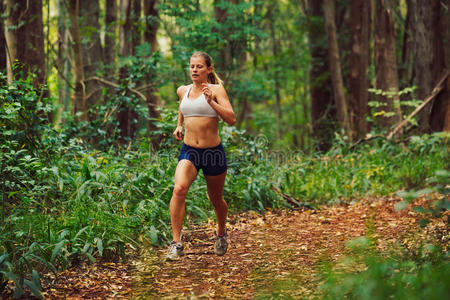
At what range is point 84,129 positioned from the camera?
30.9 ft

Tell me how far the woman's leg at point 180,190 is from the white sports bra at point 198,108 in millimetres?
518

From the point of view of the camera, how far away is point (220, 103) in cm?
504

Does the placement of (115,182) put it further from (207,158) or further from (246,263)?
(246,263)

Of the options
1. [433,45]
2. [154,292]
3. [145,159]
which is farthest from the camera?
[433,45]

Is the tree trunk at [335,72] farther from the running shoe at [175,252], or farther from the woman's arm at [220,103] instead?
the running shoe at [175,252]

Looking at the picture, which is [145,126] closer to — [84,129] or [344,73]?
[84,129]

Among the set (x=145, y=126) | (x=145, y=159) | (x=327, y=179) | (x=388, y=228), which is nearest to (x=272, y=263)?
(x=388, y=228)

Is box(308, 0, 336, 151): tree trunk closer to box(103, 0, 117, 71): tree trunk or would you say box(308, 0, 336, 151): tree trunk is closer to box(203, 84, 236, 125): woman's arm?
box(103, 0, 117, 71): tree trunk

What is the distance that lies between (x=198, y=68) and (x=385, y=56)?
943cm

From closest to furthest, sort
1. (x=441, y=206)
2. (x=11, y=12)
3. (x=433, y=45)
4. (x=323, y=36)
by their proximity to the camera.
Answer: (x=441, y=206) < (x=11, y=12) < (x=433, y=45) < (x=323, y=36)

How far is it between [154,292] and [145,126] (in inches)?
274

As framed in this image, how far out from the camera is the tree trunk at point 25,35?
8.37 meters

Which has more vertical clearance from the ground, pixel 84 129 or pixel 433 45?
pixel 433 45

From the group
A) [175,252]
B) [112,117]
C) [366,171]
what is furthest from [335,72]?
[175,252]
